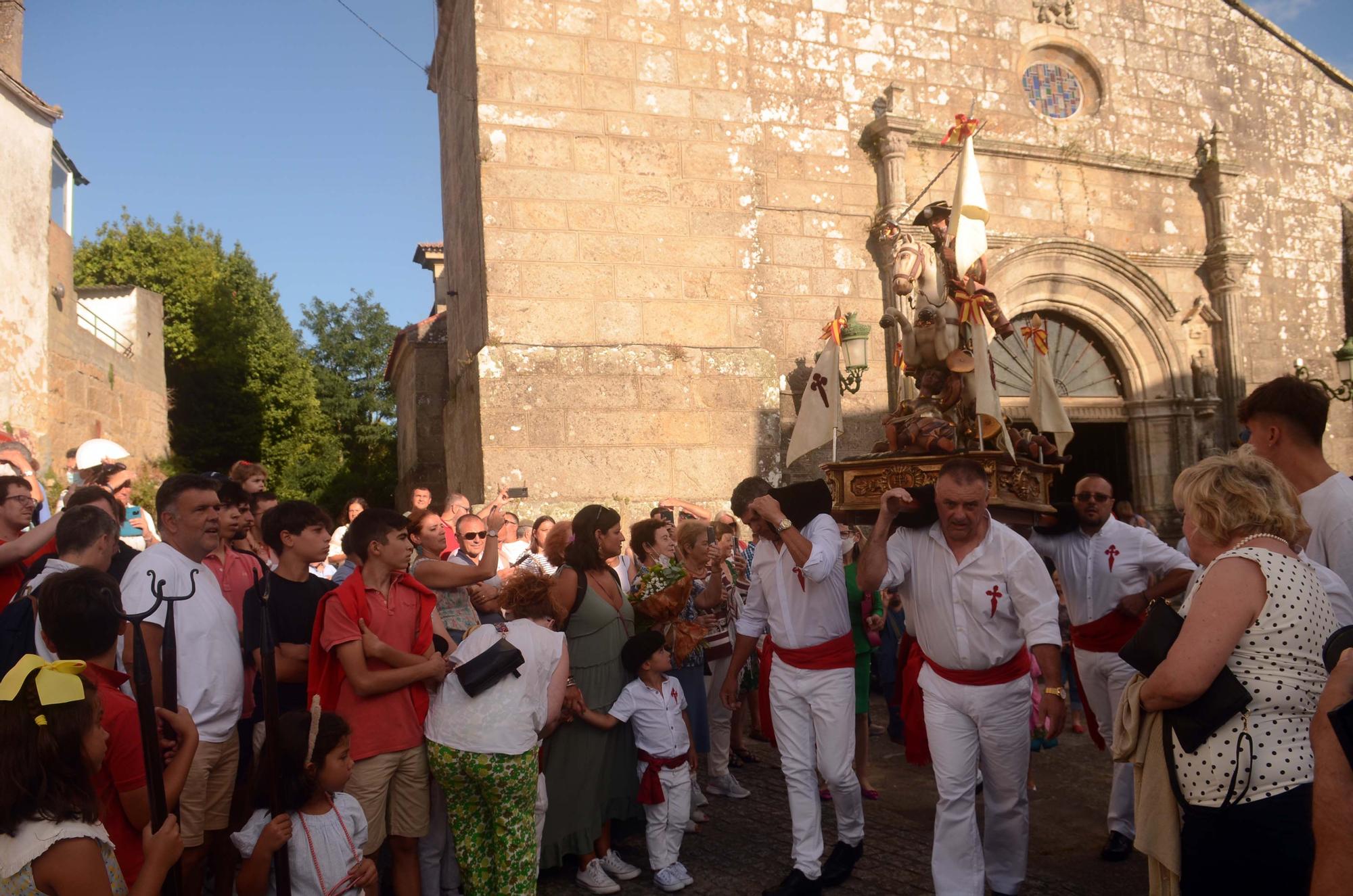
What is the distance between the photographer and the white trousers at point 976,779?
14.0ft

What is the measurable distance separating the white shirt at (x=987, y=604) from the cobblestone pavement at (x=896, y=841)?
1.24 metres

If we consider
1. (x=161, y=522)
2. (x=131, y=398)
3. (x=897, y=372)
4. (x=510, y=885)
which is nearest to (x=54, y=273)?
(x=131, y=398)

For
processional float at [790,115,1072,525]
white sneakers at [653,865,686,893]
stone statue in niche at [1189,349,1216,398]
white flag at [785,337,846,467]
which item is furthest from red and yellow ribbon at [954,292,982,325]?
stone statue in niche at [1189,349,1216,398]

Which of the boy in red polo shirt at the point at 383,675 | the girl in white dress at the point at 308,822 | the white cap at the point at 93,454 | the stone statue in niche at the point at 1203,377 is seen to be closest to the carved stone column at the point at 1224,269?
the stone statue in niche at the point at 1203,377

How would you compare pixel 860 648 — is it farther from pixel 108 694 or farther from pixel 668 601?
pixel 108 694

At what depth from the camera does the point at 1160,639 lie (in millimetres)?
2926

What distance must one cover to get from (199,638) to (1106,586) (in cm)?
455

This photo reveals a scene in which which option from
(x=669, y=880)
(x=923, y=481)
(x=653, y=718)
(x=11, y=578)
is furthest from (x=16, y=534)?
(x=923, y=481)

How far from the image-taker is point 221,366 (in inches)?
1168

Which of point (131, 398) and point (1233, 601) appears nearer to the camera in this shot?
point (1233, 601)

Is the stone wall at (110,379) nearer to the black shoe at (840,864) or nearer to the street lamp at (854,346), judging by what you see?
the street lamp at (854,346)

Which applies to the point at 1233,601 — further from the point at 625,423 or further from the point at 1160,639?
the point at 625,423

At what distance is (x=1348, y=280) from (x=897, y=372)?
7.92 meters

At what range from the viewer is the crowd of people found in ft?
9.07
